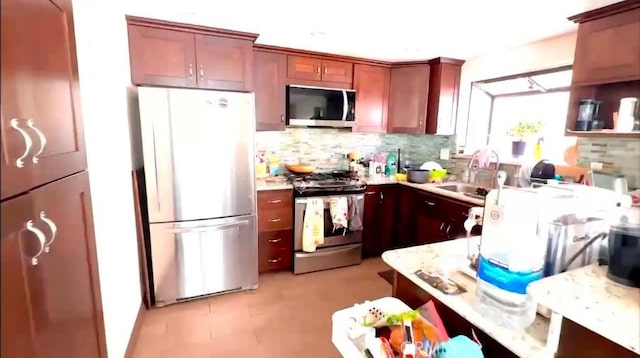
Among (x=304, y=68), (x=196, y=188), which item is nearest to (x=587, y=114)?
(x=304, y=68)

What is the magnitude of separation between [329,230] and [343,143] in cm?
110

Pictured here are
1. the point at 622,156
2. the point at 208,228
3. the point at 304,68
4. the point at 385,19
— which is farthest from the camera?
the point at 304,68

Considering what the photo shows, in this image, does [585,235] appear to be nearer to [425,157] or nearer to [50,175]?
[50,175]

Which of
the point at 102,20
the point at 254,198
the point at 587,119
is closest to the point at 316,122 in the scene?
the point at 254,198

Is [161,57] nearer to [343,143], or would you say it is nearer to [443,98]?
[343,143]

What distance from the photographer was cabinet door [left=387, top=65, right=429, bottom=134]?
321 cm

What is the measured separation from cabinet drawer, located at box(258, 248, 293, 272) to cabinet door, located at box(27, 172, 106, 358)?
1.58 meters

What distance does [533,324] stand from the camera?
87 centimetres

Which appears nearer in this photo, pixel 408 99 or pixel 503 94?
pixel 503 94

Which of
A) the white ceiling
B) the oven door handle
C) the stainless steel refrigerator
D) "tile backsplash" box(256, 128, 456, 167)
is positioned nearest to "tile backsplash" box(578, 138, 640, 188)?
the white ceiling

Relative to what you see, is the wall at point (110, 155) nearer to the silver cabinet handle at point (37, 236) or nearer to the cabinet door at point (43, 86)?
the cabinet door at point (43, 86)

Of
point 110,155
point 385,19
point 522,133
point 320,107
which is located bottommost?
point 110,155

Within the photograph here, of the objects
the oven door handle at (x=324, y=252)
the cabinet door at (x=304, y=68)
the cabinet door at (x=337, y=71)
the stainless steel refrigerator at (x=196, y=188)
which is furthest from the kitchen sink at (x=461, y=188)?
the stainless steel refrigerator at (x=196, y=188)

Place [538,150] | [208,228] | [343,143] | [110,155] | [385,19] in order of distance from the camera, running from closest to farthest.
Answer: [110,155], [385,19], [208,228], [538,150], [343,143]
